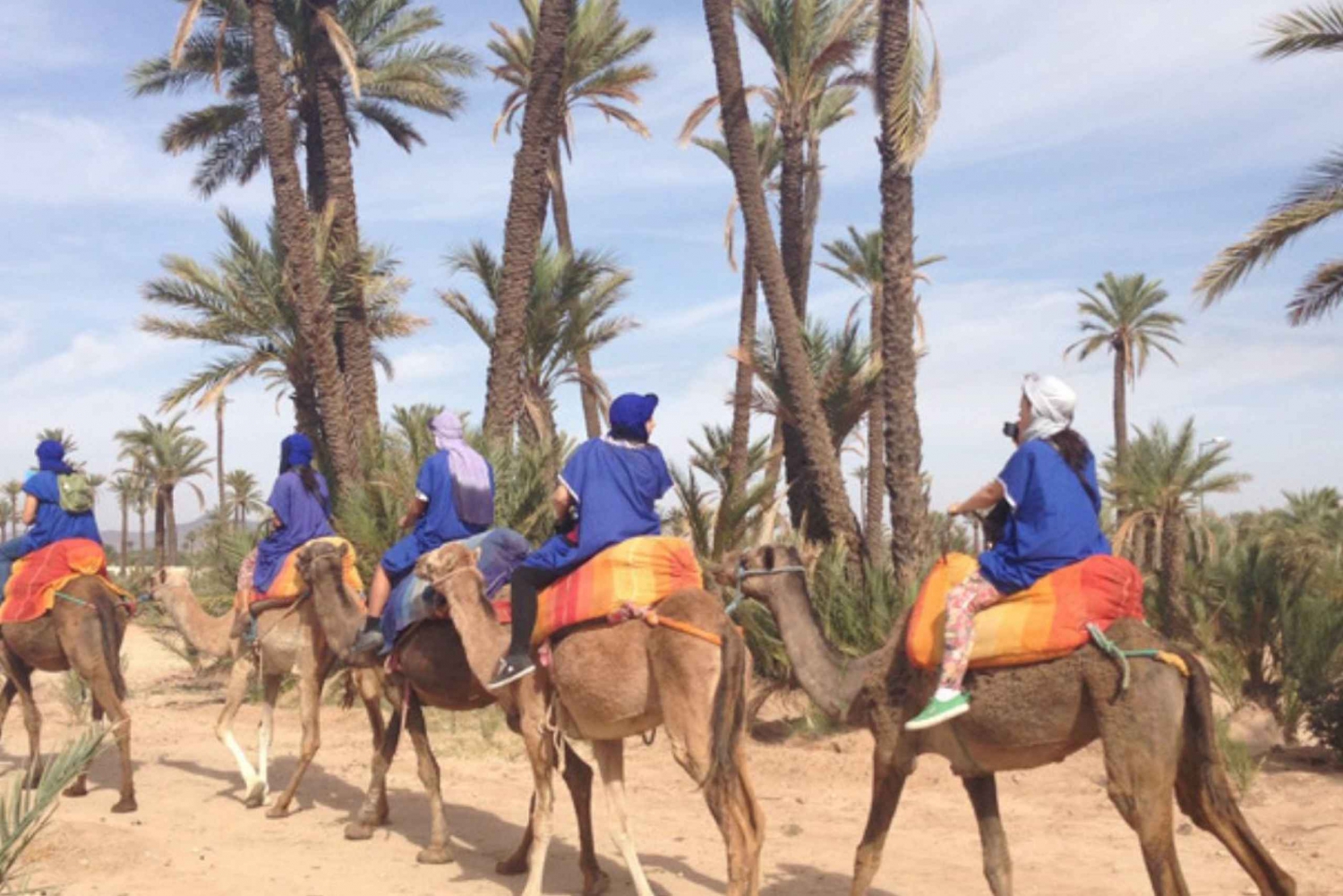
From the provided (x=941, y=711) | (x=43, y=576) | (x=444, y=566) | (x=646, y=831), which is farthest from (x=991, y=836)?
(x=43, y=576)

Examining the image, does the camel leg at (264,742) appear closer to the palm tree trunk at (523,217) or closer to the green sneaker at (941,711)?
the green sneaker at (941,711)

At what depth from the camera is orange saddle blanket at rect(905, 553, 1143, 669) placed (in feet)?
19.4

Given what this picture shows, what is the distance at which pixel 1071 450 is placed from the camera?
20.4 ft

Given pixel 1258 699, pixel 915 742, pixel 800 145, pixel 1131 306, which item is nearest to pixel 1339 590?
pixel 1258 699

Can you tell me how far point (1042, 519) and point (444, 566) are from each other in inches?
149

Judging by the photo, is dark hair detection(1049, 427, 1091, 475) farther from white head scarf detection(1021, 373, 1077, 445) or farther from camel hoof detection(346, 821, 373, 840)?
camel hoof detection(346, 821, 373, 840)

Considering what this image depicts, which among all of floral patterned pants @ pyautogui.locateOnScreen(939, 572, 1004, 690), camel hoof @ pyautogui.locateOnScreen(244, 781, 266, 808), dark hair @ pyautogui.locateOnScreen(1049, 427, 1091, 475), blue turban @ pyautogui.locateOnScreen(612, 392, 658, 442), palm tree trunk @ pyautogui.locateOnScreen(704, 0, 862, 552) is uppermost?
palm tree trunk @ pyautogui.locateOnScreen(704, 0, 862, 552)

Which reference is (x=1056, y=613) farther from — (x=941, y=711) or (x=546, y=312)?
(x=546, y=312)

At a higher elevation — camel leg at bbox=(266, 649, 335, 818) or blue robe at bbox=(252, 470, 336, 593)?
blue robe at bbox=(252, 470, 336, 593)

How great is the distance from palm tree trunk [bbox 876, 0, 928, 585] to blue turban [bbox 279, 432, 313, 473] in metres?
6.96

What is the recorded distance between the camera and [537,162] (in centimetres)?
2012

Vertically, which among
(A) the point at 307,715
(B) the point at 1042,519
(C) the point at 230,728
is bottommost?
(C) the point at 230,728

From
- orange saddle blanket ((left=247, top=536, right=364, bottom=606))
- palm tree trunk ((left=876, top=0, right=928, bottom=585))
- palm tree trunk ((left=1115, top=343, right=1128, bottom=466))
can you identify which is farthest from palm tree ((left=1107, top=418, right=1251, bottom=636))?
palm tree trunk ((left=1115, top=343, right=1128, bottom=466))

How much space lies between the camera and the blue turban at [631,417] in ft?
24.5
